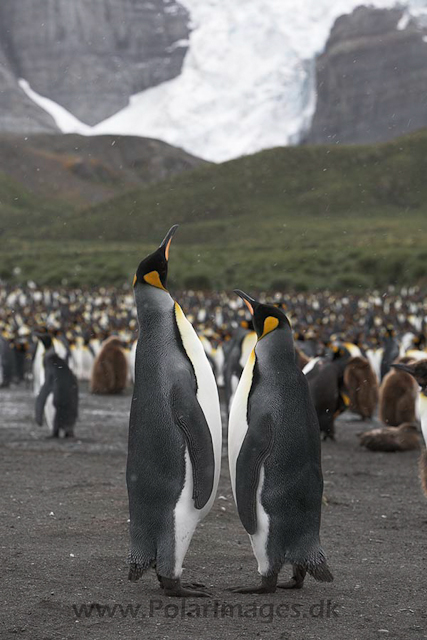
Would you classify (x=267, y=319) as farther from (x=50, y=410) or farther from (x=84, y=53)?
(x=84, y=53)

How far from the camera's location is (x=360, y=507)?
6078 mm

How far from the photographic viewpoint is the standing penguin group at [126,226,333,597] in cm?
365

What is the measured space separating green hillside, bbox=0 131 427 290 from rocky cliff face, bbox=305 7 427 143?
212 ft

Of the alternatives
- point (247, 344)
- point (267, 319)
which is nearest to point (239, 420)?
point (267, 319)

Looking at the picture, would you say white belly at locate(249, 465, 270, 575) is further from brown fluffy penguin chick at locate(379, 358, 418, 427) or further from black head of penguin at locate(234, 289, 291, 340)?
brown fluffy penguin chick at locate(379, 358, 418, 427)

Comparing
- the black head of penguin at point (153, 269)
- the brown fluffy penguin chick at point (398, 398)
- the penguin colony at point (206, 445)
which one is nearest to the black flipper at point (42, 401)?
the brown fluffy penguin chick at point (398, 398)

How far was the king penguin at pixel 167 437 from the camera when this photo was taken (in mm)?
3635

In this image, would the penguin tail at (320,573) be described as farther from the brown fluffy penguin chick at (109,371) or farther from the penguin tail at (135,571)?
the brown fluffy penguin chick at (109,371)

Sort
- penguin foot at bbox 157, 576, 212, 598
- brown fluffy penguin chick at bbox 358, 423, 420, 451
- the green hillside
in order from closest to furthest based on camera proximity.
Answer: penguin foot at bbox 157, 576, 212, 598
brown fluffy penguin chick at bbox 358, 423, 420, 451
the green hillside

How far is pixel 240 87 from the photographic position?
164500mm

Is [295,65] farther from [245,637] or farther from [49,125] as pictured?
[245,637]

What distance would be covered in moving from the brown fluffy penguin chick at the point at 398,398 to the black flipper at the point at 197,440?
6055mm

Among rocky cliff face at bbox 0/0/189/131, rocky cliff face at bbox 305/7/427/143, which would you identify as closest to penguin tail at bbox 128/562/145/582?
rocky cliff face at bbox 305/7/427/143

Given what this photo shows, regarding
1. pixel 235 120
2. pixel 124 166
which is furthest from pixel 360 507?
pixel 235 120
